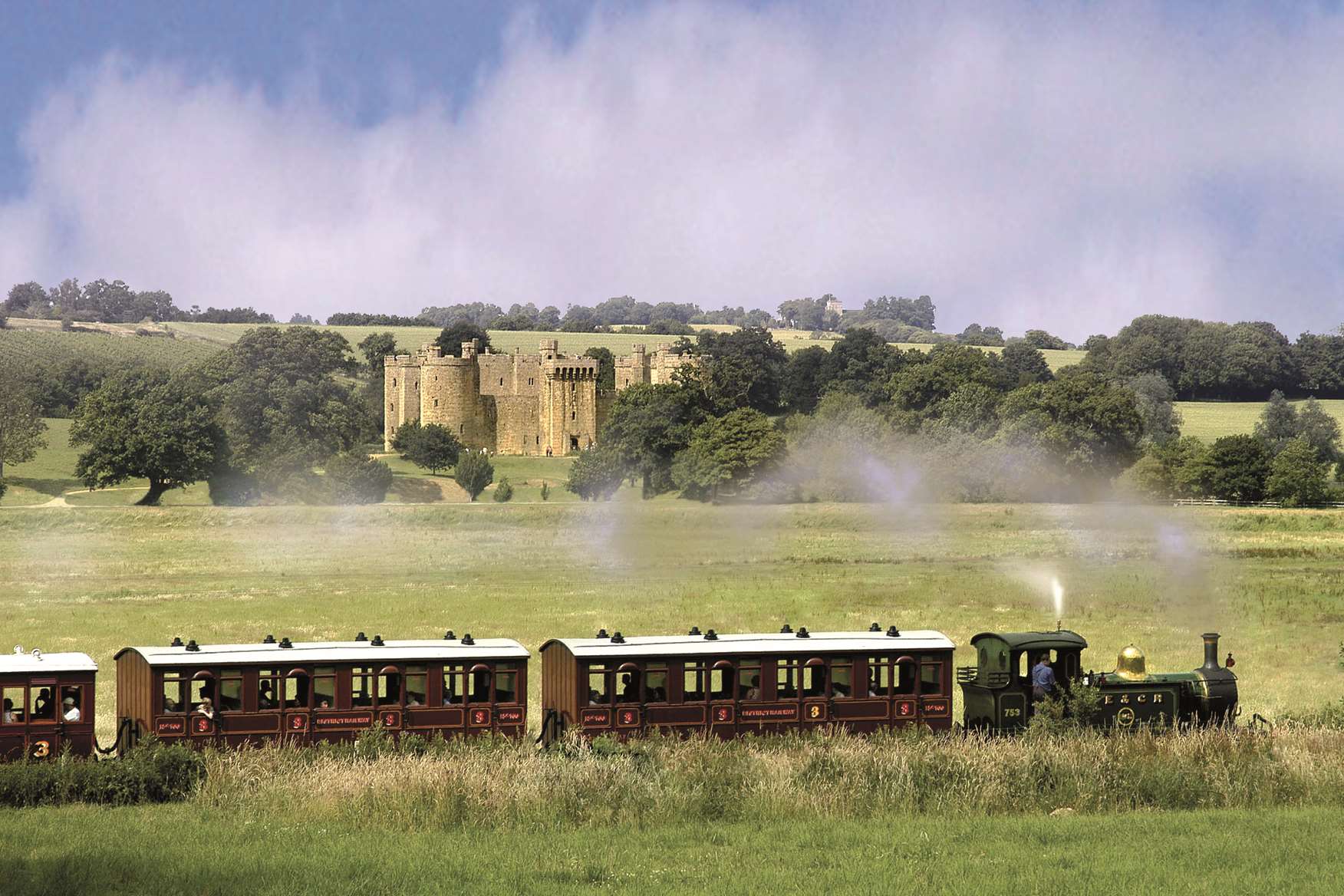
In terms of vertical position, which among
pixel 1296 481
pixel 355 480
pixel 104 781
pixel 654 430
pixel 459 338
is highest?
pixel 459 338

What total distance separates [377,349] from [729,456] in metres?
96.0

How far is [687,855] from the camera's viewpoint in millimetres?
17016

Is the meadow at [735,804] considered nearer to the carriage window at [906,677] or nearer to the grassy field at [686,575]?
the grassy field at [686,575]

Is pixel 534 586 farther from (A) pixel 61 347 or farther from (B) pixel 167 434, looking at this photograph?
(A) pixel 61 347

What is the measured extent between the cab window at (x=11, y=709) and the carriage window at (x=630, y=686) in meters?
8.22

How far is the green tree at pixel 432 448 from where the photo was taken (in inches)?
4889

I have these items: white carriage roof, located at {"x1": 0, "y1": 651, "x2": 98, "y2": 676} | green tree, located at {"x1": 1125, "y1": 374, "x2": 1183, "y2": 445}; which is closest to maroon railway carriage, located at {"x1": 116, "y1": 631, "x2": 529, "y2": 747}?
white carriage roof, located at {"x1": 0, "y1": 651, "x2": 98, "y2": 676}

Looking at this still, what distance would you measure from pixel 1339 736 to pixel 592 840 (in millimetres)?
11753

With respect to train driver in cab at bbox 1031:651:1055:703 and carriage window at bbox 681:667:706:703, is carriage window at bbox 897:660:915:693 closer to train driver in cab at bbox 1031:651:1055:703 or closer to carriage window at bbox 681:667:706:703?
train driver in cab at bbox 1031:651:1055:703

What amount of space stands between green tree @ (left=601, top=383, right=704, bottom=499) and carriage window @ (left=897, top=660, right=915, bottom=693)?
82.0m

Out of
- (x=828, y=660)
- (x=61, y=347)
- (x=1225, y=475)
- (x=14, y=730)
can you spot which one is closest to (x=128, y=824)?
(x=14, y=730)

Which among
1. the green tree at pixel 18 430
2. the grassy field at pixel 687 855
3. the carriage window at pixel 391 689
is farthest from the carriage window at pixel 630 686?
the green tree at pixel 18 430

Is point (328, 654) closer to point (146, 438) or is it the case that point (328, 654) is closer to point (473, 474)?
point (146, 438)

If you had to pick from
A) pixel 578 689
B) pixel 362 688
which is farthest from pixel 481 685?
pixel 362 688
